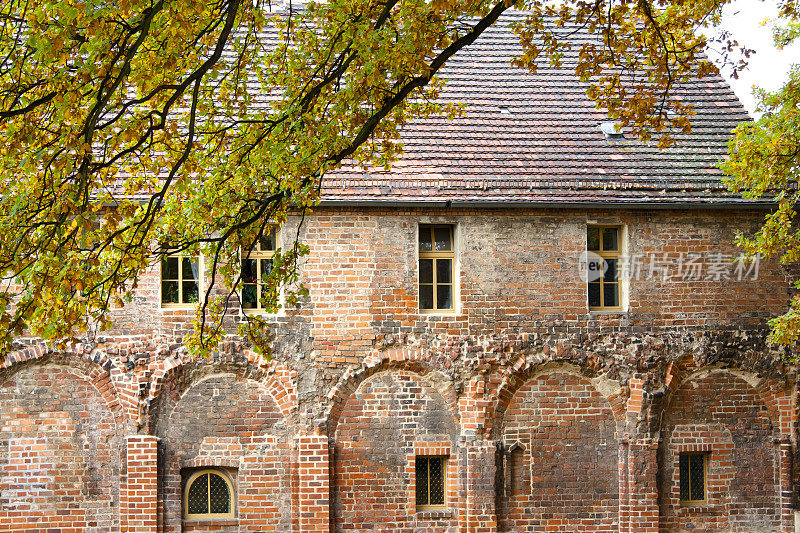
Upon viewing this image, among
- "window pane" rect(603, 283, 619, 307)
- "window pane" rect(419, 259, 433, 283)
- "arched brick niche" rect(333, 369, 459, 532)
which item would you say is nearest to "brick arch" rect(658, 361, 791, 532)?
"window pane" rect(603, 283, 619, 307)

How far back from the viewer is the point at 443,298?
12.8 m

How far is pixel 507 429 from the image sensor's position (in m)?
12.6

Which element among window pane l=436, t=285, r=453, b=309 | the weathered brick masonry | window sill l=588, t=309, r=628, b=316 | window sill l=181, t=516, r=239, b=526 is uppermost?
window pane l=436, t=285, r=453, b=309

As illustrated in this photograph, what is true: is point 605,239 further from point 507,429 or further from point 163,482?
point 163,482

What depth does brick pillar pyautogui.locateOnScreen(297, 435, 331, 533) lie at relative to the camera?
11930mm

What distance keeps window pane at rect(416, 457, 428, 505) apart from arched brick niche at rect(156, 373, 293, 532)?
1901 millimetres

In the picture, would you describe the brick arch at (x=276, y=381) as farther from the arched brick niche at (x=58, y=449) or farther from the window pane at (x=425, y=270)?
the window pane at (x=425, y=270)

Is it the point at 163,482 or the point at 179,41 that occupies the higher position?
the point at 179,41

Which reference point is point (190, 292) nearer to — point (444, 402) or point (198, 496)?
point (198, 496)

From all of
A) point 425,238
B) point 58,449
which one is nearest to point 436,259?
point 425,238

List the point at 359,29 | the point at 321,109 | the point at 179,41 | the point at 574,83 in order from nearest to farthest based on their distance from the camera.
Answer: the point at 179,41, the point at 359,29, the point at 321,109, the point at 574,83

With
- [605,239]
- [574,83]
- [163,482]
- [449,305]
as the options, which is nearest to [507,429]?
[449,305]

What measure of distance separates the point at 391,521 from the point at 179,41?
7996 millimetres

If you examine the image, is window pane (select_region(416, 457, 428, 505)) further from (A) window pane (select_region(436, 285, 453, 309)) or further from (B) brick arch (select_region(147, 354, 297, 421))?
(A) window pane (select_region(436, 285, 453, 309))
